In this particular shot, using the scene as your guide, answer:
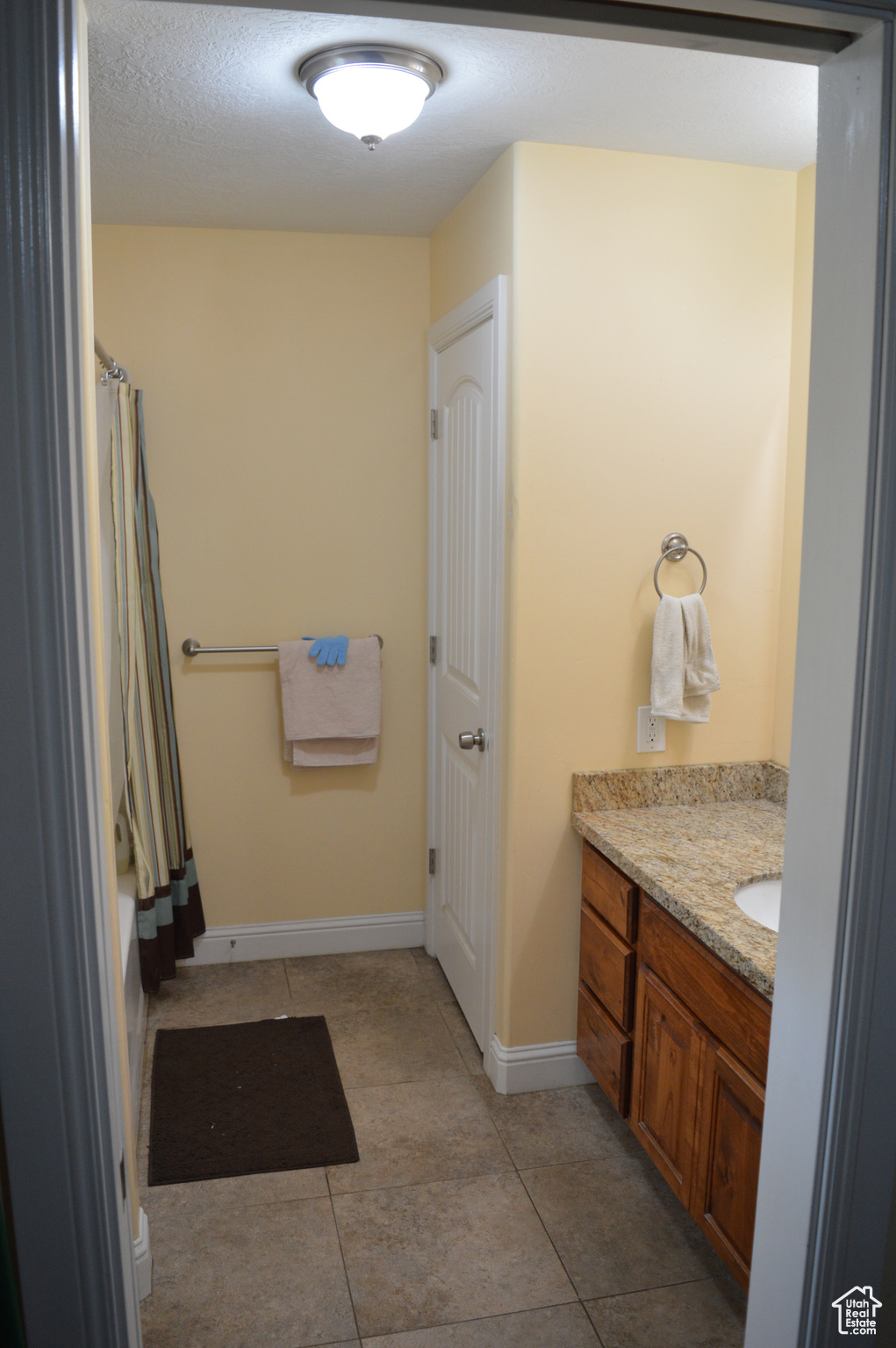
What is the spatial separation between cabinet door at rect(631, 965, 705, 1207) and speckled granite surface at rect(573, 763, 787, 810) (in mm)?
496

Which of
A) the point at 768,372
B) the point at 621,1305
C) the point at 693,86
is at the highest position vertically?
the point at 693,86

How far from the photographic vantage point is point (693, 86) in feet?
6.49

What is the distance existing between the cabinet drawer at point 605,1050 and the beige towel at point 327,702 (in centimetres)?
118

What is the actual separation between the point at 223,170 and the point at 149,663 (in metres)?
1.42

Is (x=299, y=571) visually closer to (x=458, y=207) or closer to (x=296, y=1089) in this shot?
(x=458, y=207)

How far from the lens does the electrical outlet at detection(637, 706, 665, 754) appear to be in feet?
8.68

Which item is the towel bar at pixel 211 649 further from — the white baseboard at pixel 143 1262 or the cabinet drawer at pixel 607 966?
the white baseboard at pixel 143 1262

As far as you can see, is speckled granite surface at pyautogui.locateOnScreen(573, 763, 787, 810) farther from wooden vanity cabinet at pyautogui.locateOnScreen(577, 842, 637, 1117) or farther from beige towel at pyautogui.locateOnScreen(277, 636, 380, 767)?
beige towel at pyautogui.locateOnScreen(277, 636, 380, 767)

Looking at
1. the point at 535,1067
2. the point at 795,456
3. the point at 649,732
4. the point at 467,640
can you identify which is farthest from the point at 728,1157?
the point at 795,456

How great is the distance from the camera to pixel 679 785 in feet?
8.79

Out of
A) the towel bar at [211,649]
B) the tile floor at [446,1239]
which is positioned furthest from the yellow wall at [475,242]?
the tile floor at [446,1239]

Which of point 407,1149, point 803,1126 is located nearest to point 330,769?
point 407,1149

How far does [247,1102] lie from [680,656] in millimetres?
1649

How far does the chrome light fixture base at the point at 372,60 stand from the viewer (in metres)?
1.86
